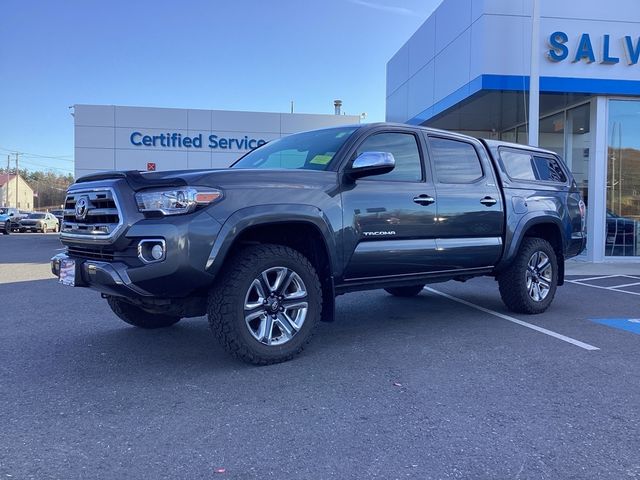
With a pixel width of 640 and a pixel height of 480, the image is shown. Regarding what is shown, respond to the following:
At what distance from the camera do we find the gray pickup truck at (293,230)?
383cm

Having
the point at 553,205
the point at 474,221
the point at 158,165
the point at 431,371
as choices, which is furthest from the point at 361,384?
the point at 158,165

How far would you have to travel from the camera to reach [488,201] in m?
5.88

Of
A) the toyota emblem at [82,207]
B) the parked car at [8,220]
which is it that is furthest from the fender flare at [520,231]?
the parked car at [8,220]

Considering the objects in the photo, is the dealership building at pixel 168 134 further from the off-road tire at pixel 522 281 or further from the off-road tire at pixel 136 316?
the off-road tire at pixel 522 281

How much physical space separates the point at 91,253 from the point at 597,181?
1309 cm

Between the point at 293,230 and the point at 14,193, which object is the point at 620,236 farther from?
the point at 14,193

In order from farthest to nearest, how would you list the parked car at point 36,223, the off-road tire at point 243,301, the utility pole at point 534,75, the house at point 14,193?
the house at point 14,193
the parked car at point 36,223
the utility pole at point 534,75
the off-road tire at point 243,301

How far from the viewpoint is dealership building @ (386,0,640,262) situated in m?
13.0

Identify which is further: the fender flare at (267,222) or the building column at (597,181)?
the building column at (597,181)

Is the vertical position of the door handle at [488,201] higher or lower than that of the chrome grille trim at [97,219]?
higher

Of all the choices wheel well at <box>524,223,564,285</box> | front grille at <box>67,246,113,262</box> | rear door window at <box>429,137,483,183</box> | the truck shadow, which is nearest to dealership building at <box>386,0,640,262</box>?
wheel well at <box>524,223,564,285</box>

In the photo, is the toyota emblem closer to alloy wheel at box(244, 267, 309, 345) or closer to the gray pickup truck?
the gray pickup truck

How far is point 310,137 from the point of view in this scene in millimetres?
5383

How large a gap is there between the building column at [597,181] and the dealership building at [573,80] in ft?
0.08
